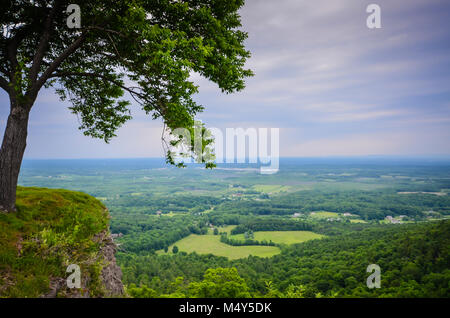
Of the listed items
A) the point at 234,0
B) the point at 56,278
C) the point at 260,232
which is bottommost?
the point at 260,232

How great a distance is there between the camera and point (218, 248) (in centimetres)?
7281

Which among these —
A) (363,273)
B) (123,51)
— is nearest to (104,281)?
(123,51)

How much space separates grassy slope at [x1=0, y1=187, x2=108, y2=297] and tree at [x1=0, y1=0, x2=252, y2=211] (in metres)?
1.00

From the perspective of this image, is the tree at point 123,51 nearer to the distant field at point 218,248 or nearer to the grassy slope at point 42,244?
the grassy slope at point 42,244

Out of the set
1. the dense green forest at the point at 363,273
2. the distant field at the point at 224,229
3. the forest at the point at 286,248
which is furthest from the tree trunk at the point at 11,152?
the distant field at the point at 224,229

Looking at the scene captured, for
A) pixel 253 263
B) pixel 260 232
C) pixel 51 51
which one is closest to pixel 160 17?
pixel 51 51

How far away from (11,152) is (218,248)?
72325 mm

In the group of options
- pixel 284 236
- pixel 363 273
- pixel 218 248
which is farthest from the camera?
pixel 284 236

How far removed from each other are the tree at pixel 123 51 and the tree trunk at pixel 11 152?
0.02 meters

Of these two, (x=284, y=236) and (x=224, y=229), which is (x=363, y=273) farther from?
(x=224, y=229)

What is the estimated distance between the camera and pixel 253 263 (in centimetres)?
5206

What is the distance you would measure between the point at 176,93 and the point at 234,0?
12.8ft

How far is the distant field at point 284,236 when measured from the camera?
266 feet
